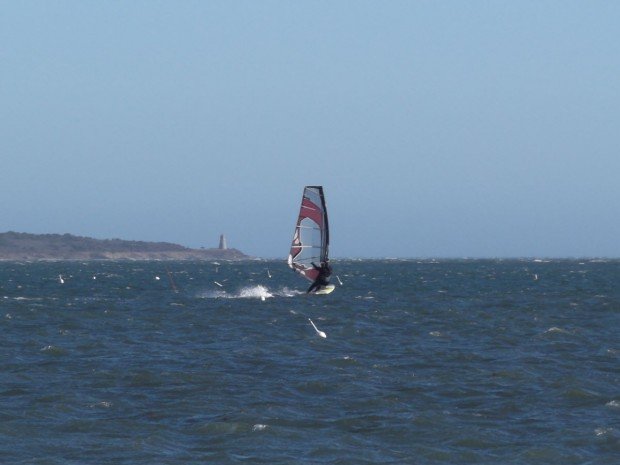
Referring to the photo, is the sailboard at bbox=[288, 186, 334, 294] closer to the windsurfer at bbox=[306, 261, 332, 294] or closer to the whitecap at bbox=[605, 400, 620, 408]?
the windsurfer at bbox=[306, 261, 332, 294]

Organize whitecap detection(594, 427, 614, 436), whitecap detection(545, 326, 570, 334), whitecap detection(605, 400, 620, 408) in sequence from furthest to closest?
1. whitecap detection(545, 326, 570, 334)
2. whitecap detection(605, 400, 620, 408)
3. whitecap detection(594, 427, 614, 436)

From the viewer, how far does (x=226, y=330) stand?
4488 cm

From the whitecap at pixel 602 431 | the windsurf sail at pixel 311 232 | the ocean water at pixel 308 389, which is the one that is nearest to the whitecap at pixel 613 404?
the ocean water at pixel 308 389

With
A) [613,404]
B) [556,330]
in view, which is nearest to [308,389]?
[613,404]

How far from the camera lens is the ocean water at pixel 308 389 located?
20875 mm

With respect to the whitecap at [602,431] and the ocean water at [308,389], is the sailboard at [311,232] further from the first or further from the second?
the whitecap at [602,431]

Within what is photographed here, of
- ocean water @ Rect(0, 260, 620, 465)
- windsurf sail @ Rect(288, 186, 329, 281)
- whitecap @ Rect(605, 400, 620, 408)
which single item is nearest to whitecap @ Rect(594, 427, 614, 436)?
ocean water @ Rect(0, 260, 620, 465)

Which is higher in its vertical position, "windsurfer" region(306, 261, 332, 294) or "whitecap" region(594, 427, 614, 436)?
"windsurfer" region(306, 261, 332, 294)

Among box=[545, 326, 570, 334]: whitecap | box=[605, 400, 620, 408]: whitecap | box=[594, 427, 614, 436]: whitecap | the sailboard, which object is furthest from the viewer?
the sailboard

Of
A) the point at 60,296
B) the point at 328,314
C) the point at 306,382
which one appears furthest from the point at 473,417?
the point at 60,296

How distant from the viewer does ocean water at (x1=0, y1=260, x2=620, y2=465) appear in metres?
20.9

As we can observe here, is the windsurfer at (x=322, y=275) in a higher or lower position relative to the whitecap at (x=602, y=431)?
higher

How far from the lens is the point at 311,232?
65.2 m

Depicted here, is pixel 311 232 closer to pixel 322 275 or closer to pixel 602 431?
pixel 322 275
